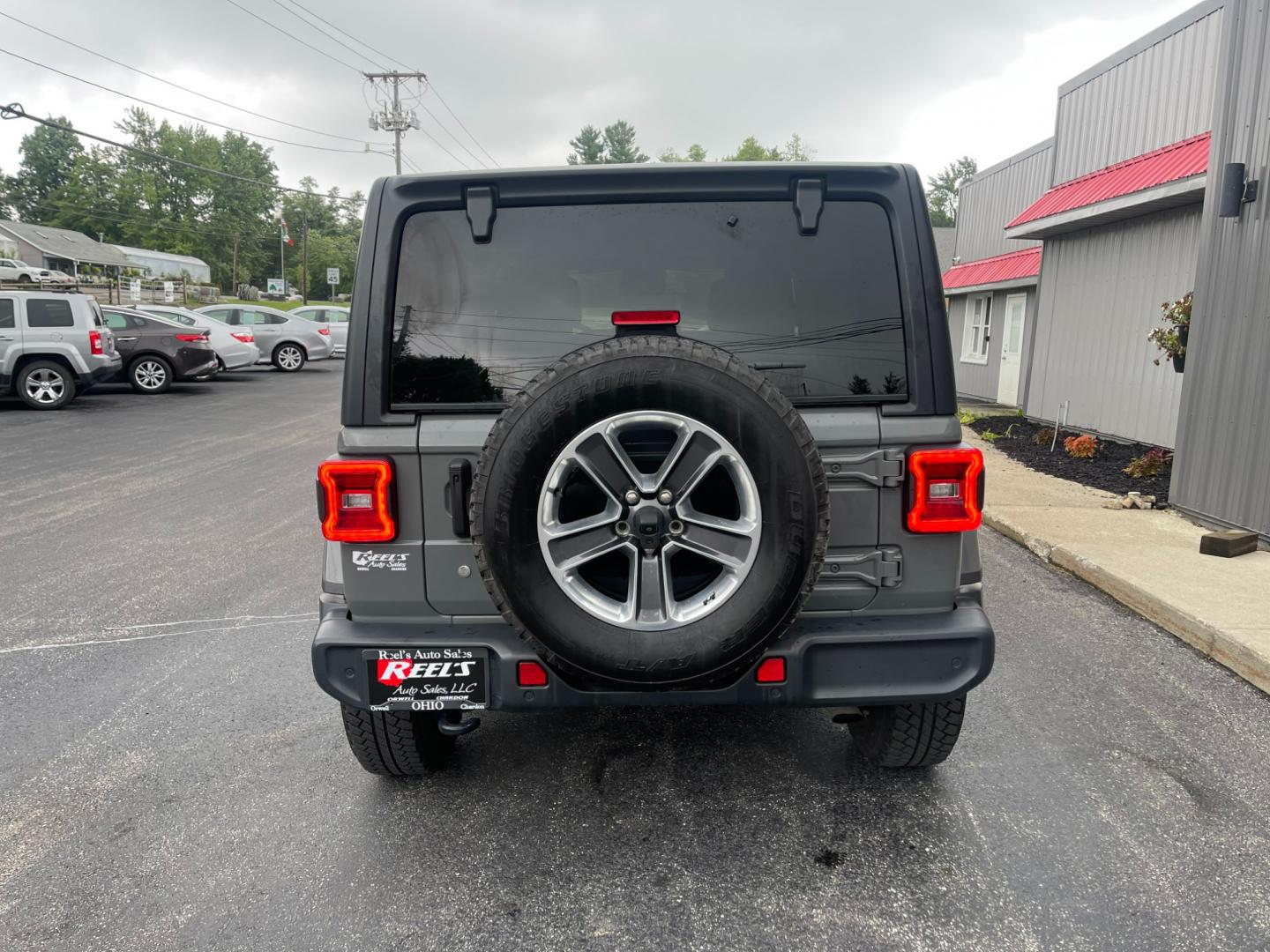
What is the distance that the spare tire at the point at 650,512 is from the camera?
2375 mm

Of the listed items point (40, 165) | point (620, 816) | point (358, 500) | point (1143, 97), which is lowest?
point (620, 816)

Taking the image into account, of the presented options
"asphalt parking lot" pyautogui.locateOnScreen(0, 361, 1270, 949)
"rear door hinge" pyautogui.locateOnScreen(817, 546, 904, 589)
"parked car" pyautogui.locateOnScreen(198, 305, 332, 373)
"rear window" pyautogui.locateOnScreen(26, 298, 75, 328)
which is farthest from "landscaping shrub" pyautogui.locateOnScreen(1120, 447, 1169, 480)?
"parked car" pyautogui.locateOnScreen(198, 305, 332, 373)

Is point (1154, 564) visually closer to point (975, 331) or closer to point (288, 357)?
point (975, 331)

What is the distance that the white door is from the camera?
17188 millimetres

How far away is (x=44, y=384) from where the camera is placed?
1555 cm

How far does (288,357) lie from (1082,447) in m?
21.3

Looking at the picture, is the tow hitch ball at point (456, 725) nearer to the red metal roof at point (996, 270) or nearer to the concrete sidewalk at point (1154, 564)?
the concrete sidewalk at point (1154, 564)

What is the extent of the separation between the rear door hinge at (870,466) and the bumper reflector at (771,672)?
57 centimetres

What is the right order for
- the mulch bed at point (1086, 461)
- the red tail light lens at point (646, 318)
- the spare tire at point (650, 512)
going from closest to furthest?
the spare tire at point (650, 512) < the red tail light lens at point (646, 318) < the mulch bed at point (1086, 461)

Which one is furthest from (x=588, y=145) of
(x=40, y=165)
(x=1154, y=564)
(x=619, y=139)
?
(x=1154, y=564)

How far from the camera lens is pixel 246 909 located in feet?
8.36

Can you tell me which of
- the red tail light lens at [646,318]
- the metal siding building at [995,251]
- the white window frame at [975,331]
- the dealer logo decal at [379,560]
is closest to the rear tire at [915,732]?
the red tail light lens at [646,318]

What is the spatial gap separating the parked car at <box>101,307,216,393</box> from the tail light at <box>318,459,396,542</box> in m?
18.4

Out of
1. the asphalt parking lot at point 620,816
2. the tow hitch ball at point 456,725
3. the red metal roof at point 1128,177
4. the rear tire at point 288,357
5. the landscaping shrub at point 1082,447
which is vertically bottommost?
the asphalt parking lot at point 620,816
